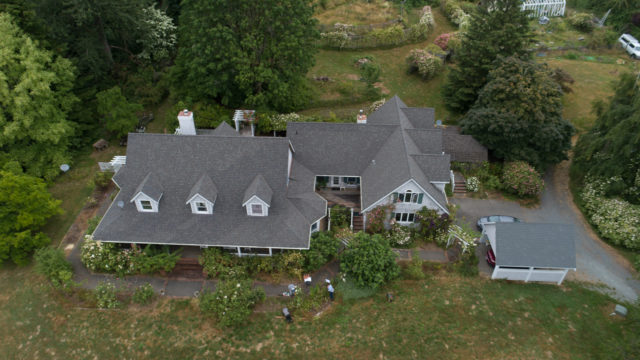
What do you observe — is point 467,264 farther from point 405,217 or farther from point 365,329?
point 365,329

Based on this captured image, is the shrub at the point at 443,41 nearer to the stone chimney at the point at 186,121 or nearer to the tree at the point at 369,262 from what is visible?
the tree at the point at 369,262

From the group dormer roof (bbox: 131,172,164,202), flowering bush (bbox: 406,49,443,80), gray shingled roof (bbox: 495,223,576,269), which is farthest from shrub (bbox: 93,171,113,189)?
flowering bush (bbox: 406,49,443,80)

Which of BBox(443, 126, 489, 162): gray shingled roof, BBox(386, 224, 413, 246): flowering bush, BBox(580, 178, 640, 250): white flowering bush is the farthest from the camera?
BBox(443, 126, 489, 162): gray shingled roof

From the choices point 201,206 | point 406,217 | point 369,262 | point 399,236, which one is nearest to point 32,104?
point 201,206

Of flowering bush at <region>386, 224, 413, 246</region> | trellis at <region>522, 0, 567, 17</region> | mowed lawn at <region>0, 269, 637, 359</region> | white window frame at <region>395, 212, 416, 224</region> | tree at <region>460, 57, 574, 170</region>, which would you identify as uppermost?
trellis at <region>522, 0, 567, 17</region>

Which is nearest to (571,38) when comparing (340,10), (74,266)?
(340,10)

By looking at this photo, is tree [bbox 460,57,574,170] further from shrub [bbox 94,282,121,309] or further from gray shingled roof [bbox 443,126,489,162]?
shrub [bbox 94,282,121,309]
